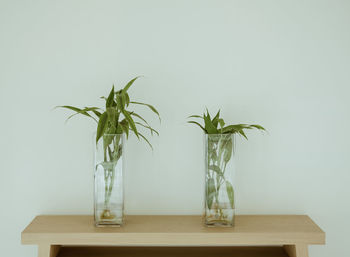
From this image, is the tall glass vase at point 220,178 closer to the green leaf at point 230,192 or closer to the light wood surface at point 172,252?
the green leaf at point 230,192

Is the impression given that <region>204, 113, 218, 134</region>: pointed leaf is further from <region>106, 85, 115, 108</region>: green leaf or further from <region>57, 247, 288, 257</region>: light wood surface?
<region>57, 247, 288, 257</region>: light wood surface

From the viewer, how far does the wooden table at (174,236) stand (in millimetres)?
1078

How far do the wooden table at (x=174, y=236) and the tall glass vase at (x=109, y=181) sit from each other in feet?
0.14

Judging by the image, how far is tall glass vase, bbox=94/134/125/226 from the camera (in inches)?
44.6

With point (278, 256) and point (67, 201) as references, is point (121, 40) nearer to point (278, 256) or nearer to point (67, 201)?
point (67, 201)

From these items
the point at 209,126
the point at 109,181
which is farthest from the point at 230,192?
the point at 109,181

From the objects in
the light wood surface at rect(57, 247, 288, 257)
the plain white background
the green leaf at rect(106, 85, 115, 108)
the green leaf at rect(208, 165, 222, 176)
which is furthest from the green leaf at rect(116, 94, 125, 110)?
the light wood surface at rect(57, 247, 288, 257)

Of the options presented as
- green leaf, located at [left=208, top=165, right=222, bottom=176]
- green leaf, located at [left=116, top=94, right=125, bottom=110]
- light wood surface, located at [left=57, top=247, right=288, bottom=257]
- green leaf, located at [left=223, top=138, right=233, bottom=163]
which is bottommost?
light wood surface, located at [left=57, top=247, right=288, bottom=257]

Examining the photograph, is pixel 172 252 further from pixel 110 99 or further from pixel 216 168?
pixel 110 99

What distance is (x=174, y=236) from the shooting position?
42.7 inches

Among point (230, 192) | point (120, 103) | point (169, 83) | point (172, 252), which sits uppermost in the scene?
point (169, 83)

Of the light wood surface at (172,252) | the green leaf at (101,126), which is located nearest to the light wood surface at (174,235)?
the light wood surface at (172,252)

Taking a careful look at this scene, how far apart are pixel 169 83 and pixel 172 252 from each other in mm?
614

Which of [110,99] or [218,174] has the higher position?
[110,99]
